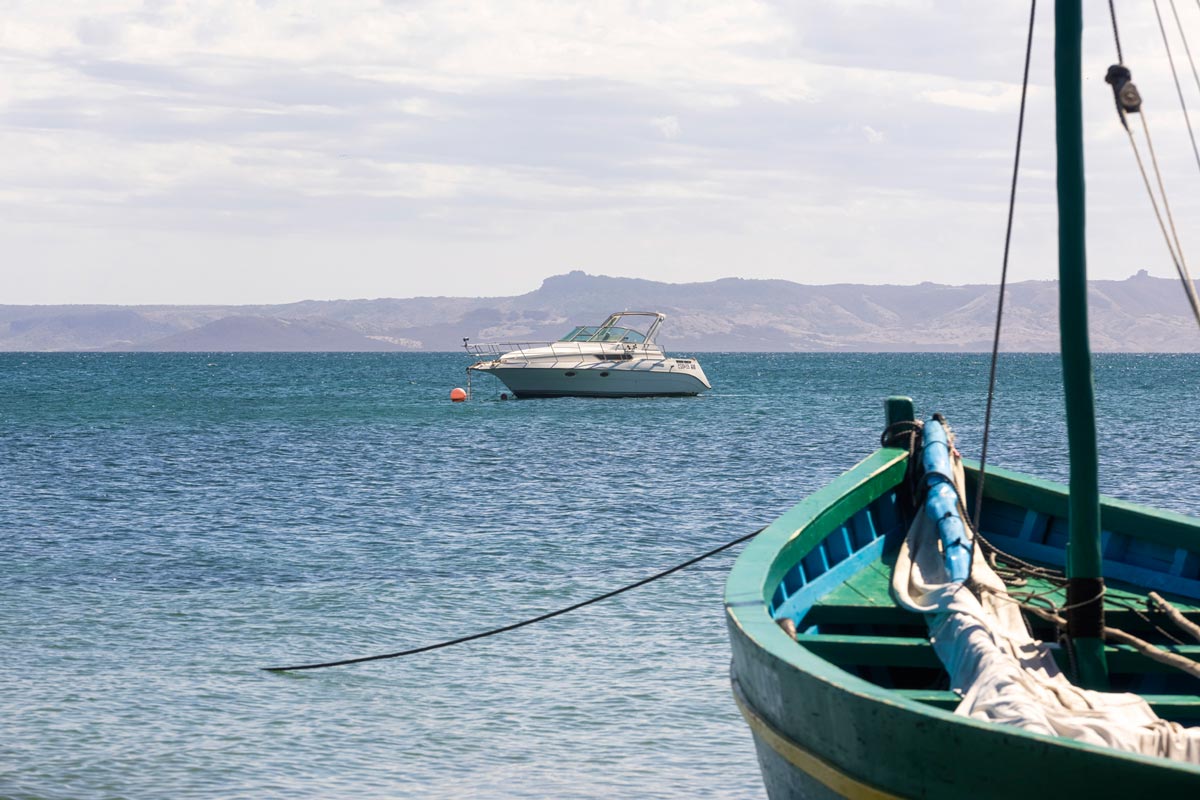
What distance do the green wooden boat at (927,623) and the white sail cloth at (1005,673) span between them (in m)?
0.19

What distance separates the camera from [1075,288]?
6168 mm

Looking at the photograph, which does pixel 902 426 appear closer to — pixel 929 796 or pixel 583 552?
pixel 929 796

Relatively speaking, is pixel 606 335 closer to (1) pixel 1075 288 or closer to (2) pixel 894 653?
(2) pixel 894 653

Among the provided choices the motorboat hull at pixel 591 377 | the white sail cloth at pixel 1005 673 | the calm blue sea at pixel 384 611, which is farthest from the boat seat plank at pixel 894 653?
the motorboat hull at pixel 591 377

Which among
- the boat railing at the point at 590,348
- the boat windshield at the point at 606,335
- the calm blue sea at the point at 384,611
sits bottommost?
the calm blue sea at the point at 384,611

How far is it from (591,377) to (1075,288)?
177ft

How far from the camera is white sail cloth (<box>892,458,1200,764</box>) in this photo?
5.07 meters

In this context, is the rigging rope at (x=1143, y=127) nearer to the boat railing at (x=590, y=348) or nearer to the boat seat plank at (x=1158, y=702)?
the boat seat plank at (x=1158, y=702)

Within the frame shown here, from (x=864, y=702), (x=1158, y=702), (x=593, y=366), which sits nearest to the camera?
(x=864, y=702)

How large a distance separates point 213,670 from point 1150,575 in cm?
831

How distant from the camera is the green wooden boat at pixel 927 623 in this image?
14.5ft

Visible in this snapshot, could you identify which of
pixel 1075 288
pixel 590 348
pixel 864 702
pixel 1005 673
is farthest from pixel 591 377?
pixel 864 702

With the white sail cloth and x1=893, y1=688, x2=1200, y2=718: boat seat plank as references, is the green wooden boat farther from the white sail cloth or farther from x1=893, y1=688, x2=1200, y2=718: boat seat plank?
the white sail cloth

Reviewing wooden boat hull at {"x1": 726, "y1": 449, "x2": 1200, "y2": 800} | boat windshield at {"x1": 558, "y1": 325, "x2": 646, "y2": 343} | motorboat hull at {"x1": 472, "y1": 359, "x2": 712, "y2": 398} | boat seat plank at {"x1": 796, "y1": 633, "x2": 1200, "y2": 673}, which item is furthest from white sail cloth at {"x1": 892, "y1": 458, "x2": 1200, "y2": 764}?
boat windshield at {"x1": 558, "y1": 325, "x2": 646, "y2": 343}
